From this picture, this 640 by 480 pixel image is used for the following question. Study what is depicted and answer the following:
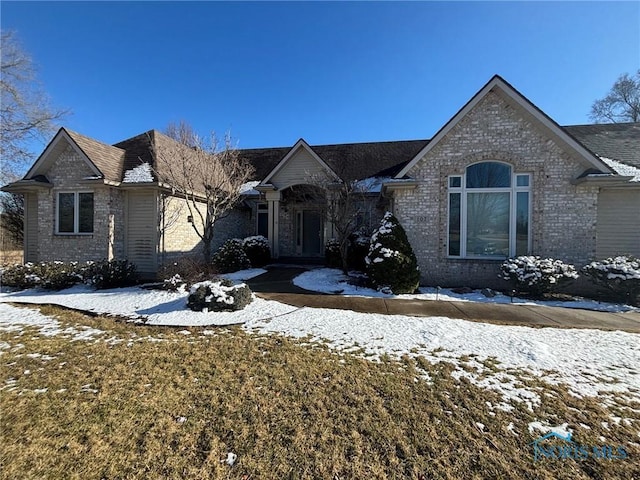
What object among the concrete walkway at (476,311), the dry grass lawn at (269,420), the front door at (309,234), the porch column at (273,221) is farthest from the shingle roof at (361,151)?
the dry grass lawn at (269,420)

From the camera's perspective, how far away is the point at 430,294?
30.3 feet

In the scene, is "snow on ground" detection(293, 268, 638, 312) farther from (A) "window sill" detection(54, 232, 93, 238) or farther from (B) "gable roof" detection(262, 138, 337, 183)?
(A) "window sill" detection(54, 232, 93, 238)

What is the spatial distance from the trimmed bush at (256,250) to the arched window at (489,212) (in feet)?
27.3

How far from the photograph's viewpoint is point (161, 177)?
11906mm

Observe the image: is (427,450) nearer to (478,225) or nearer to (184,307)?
(184,307)

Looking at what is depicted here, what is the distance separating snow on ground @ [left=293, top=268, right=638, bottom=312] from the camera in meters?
8.12

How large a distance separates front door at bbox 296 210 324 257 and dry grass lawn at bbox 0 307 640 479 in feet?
42.6

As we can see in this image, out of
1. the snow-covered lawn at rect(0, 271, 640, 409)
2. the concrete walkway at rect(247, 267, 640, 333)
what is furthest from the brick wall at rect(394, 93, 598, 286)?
the snow-covered lawn at rect(0, 271, 640, 409)

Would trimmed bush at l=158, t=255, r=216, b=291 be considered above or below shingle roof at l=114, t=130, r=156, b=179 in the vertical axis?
below

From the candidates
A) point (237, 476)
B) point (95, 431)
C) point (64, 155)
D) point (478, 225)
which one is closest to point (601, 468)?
point (237, 476)

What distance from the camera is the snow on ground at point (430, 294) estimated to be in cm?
812

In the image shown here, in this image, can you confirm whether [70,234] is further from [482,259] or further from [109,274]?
[482,259]

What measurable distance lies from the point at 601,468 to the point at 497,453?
0.84m

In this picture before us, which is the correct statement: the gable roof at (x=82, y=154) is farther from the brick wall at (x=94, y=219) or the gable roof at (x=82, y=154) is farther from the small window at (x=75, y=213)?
the small window at (x=75, y=213)
